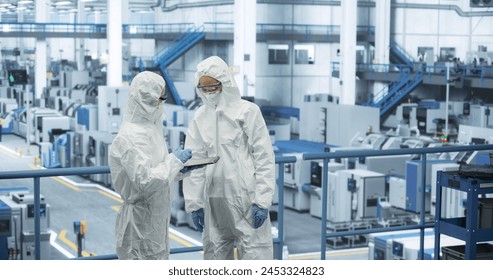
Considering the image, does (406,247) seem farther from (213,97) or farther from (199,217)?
(213,97)

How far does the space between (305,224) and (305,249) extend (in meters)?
1.87

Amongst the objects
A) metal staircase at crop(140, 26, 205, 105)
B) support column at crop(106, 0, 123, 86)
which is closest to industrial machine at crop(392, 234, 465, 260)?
support column at crop(106, 0, 123, 86)

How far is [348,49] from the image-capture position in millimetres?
23109

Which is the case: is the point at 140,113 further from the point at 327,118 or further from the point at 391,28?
the point at 391,28

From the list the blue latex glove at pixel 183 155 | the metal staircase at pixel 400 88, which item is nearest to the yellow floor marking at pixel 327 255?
the blue latex glove at pixel 183 155

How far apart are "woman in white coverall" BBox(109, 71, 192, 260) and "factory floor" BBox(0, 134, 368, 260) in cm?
763

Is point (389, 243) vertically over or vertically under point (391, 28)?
under

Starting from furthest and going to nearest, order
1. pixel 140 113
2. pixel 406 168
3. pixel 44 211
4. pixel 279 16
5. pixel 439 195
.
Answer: pixel 279 16 < pixel 406 168 < pixel 44 211 < pixel 439 195 < pixel 140 113

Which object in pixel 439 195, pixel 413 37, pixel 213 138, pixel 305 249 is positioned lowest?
pixel 305 249

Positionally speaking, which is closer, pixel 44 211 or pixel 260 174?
pixel 260 174

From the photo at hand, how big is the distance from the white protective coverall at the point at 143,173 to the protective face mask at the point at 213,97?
29 cm

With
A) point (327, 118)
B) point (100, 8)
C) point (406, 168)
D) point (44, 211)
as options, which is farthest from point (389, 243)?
Answer: point (100, 8)

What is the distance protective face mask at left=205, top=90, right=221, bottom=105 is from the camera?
14.8ft

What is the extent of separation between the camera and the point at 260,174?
4496mm
